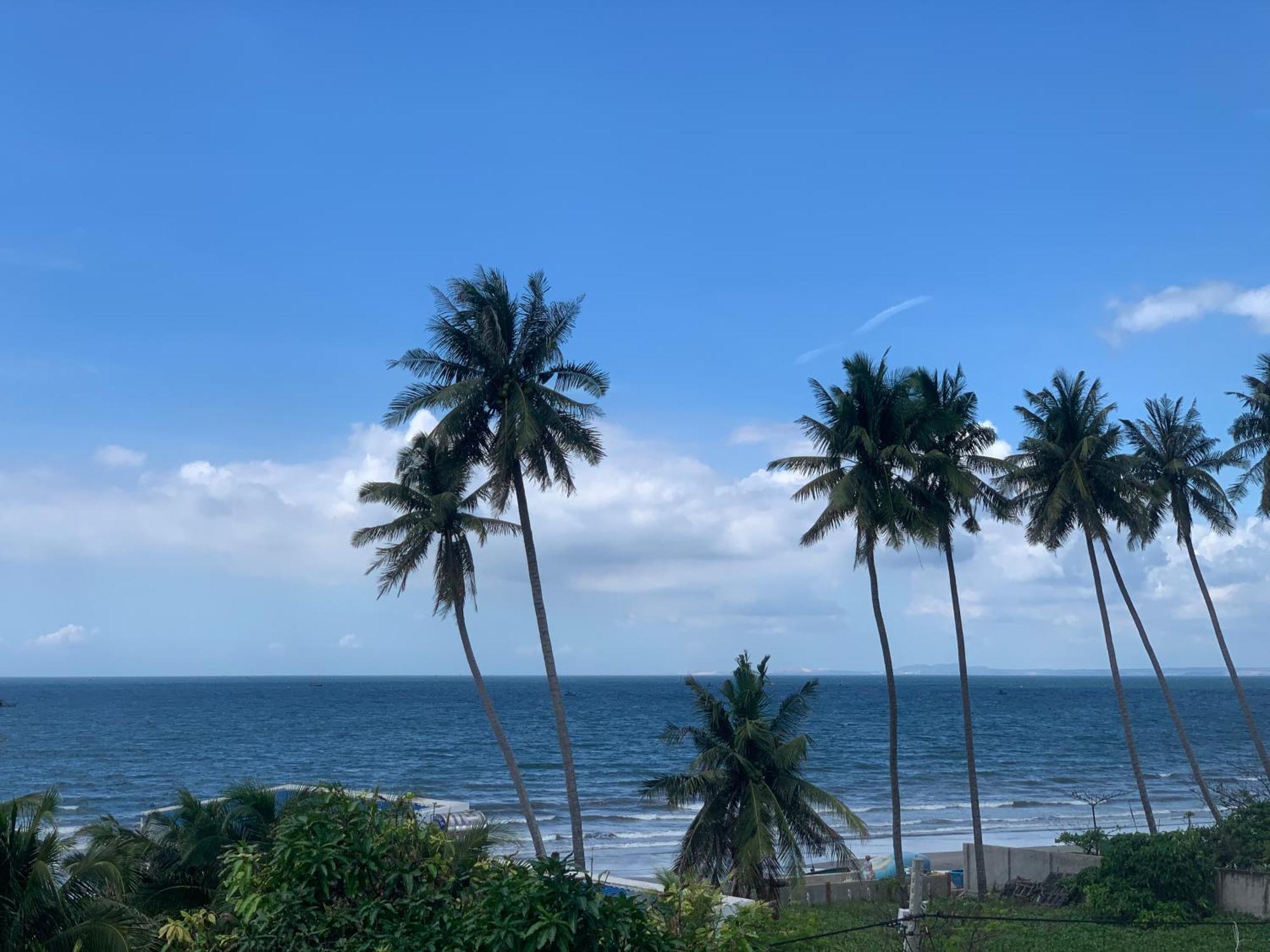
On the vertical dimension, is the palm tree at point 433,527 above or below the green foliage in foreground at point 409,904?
above

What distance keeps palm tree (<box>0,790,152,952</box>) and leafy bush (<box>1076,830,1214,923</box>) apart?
21546mm

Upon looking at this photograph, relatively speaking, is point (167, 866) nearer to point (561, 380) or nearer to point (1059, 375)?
point (561, 380)

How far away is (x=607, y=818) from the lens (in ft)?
180

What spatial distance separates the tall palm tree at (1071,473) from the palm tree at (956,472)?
178cm

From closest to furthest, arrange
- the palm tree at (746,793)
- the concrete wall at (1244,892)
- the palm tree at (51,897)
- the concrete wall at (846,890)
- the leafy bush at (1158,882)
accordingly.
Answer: the palm tree at (51,897), the concrete wall at (1244,892), the leafy bush at (1158,882), the palm tree at (746,793), the concrete wall at (846,890)

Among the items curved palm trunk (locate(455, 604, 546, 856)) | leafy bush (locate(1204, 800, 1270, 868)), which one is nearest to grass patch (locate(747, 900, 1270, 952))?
leafy bush (locate(1204, 800, 1270, 868))

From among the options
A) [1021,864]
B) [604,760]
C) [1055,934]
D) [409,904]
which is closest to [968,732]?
[1021,864]

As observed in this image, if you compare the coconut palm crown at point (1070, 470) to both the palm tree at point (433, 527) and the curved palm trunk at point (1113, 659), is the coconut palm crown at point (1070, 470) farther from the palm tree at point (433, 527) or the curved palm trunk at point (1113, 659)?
the palm tree at point (433, 527)

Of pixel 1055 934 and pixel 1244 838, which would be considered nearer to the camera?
pixel 1055 934

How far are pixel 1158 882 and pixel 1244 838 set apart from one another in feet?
9.32

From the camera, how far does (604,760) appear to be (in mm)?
85062

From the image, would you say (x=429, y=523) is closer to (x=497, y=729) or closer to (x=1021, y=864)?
(x=497, y=729)

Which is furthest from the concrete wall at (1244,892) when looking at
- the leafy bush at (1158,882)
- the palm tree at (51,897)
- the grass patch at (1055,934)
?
the palm tree at (51,897)

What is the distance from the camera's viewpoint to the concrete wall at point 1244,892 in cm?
2405
